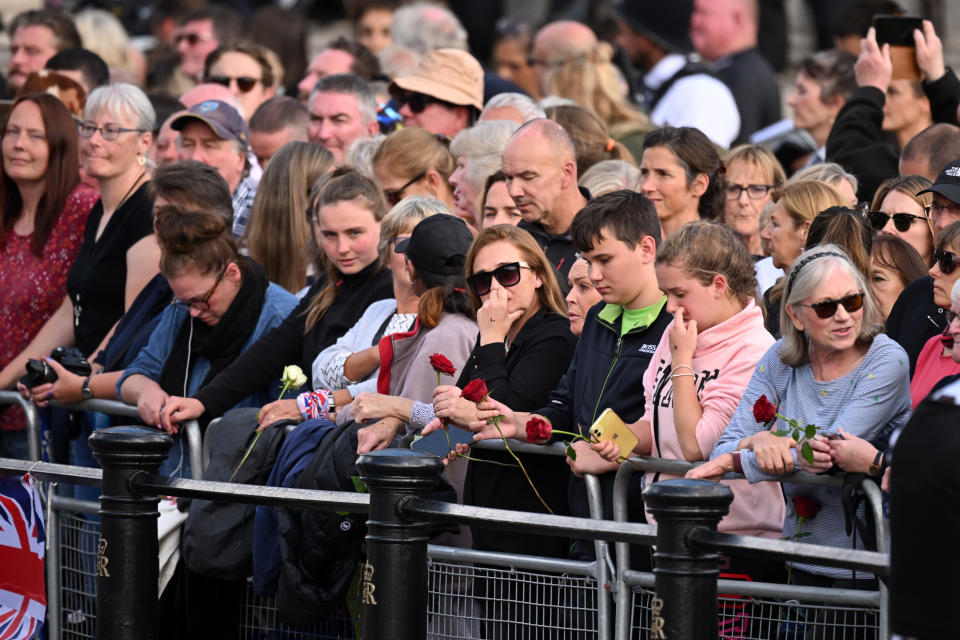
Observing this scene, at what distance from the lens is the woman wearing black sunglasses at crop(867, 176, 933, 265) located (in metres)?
6.69

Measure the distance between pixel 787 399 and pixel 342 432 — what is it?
190cm

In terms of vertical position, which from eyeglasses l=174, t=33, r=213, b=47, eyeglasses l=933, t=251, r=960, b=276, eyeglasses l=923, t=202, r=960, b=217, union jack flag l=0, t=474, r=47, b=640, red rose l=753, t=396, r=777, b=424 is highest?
eyeglasses l=174, t=33, r=213, b=47

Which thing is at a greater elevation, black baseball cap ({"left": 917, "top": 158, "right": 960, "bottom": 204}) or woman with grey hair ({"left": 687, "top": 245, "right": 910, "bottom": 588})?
black baseball cap ({"left": 917, "top": 158, "right": 960, "bottom": 204})

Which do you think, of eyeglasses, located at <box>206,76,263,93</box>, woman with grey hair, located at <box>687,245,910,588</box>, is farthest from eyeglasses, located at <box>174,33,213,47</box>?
woman with grey hair, located at <box>687,245,910,588</box>

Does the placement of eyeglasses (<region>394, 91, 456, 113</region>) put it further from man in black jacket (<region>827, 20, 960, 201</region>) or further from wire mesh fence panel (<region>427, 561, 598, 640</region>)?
wire mesh fence panel (<region>427, 561, 598, 640</region>)

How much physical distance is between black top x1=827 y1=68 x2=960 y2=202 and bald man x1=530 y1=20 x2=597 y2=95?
370 cm

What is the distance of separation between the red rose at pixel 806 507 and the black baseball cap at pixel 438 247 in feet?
6.23

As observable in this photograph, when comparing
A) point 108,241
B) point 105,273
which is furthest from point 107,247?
point 105,273

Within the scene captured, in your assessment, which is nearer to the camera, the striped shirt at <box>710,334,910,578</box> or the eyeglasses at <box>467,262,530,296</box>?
the striped shirt at <box>710,334,910,578</box>

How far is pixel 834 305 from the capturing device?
536 centimetres

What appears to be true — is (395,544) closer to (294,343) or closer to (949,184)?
(294,343)

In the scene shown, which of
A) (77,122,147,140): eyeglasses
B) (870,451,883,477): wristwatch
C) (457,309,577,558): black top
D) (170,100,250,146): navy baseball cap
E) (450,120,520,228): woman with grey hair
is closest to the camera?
(870,451,883,477): wristwatch

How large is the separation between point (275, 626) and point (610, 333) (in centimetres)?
192

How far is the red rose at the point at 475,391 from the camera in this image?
5.76 meters
